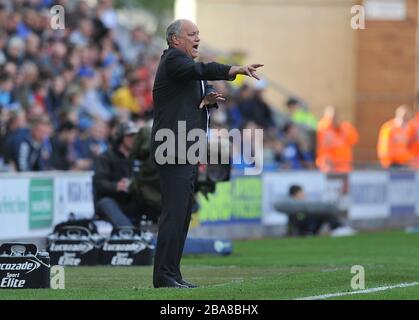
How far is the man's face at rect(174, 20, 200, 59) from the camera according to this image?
1148cm

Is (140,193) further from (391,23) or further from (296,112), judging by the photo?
(391,23)

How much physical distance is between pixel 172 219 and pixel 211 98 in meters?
1.17

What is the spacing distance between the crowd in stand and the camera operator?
81 cm

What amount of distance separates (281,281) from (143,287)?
1.40 meters

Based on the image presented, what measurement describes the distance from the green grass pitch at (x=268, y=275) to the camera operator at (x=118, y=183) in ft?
3.54

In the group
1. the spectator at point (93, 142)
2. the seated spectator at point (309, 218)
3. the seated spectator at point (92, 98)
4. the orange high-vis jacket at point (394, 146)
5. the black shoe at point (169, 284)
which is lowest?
the seated spectator at point (309, 218)

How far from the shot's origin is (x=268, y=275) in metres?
13.5

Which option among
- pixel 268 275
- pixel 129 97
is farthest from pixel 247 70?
pixel 129 97

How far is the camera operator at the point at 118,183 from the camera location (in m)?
17.5

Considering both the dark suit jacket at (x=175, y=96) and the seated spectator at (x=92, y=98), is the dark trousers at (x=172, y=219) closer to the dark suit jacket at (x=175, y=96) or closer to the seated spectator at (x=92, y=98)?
the dark suit jacket at (x=175, y=96)

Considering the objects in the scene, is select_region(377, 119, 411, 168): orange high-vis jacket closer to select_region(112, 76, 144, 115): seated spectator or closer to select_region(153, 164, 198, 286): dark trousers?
select_region(112, 76, 144, 115): seated spectator

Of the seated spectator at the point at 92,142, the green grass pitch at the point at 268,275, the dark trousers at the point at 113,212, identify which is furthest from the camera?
the seated spectator at the point at 92,142

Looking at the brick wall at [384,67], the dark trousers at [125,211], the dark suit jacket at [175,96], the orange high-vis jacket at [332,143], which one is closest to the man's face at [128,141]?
the dark trousers at [125,211]

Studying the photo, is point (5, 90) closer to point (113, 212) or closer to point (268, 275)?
point (113, 212)
